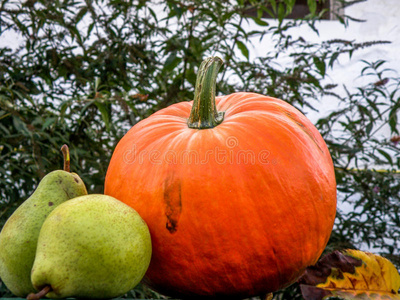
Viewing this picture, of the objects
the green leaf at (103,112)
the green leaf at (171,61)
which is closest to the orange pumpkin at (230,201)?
the green leaf at (103,112)

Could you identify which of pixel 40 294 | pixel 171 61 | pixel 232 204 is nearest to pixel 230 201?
pixel 232 204

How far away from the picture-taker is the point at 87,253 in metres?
0.58

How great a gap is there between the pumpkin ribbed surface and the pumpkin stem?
0.10 ft

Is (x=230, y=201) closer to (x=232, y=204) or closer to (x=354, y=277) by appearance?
(x=232, y=204)

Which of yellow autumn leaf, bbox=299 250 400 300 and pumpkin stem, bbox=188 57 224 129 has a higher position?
pumpkin stem, bbox=188 57 224 129

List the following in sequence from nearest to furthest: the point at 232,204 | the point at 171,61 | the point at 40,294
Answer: the point at 40,294
the point at 232,204
the point at 171,61

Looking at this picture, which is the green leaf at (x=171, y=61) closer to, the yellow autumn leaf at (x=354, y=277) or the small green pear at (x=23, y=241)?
the small green pear at (x=23, y=241)

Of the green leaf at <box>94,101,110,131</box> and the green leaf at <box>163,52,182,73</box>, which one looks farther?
the green leaf at <box>163,52,182,73</box>

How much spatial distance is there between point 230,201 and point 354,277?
0.22 meters

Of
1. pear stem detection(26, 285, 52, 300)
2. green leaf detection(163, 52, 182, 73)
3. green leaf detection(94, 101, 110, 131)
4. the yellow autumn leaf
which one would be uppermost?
green leaf detection(163, 52, 182, 73)

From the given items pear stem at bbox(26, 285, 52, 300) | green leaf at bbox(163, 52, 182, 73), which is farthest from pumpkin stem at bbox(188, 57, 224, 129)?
green leaf at bbox(163, 52, 182, 73)

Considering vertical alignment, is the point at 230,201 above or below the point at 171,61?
below

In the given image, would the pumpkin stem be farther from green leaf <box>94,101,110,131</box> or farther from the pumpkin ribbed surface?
green leaf <box>94,101,110,131</box>

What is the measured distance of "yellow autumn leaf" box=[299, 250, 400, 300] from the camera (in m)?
0.59
